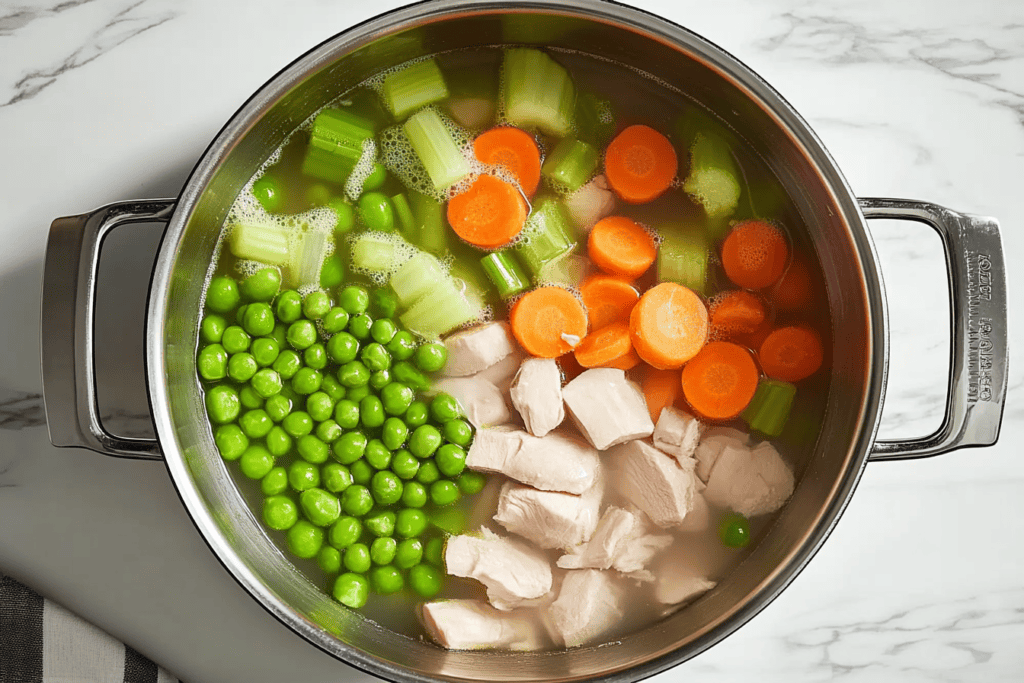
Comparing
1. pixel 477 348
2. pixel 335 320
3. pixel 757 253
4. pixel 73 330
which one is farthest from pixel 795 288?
pixel 73 330

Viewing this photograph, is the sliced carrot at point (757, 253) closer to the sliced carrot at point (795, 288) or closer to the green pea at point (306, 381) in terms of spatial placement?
the sliced carrot at point (795, 288)

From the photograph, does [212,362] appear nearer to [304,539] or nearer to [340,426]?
[340,426]

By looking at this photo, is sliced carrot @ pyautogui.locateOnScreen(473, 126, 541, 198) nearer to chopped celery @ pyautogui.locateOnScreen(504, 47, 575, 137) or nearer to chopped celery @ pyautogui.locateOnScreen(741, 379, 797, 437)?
chopped celery @ pyautogui.locateOnScreen(504, 47, 575, 137)

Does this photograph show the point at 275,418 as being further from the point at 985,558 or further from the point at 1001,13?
the point at 1001,13

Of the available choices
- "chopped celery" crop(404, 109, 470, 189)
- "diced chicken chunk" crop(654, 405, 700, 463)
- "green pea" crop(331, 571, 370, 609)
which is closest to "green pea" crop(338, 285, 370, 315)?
"chopped celery" crop(404, 109, 470, 189)

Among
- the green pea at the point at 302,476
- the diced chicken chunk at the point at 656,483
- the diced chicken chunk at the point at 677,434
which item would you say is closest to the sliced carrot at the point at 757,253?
the diced chicken chunk at the point at 677,434

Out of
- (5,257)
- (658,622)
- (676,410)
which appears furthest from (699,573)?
(5,257)
